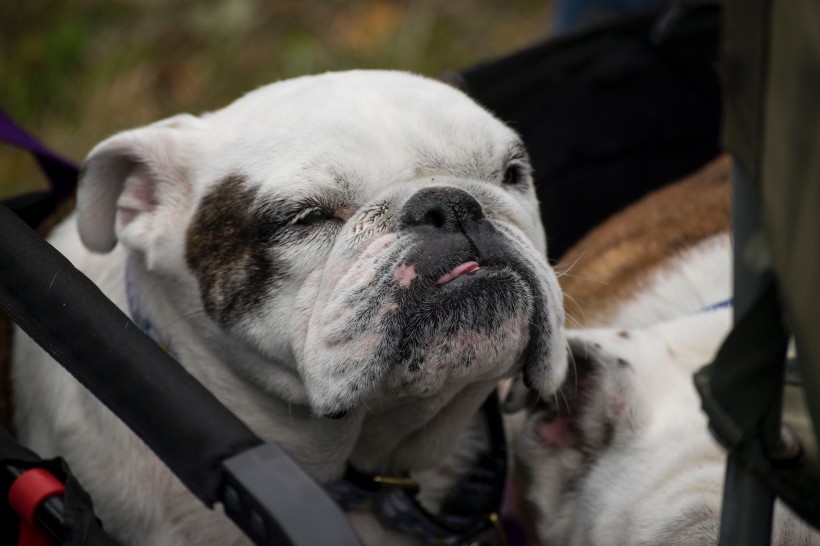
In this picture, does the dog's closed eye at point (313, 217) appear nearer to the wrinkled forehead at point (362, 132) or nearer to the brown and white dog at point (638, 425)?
the wrinkled forehead at point (362, 132)

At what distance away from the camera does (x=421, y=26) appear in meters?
5.08

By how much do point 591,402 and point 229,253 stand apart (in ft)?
2.76

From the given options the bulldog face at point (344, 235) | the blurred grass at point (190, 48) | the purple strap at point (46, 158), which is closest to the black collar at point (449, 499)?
the bulldog face at point (344, 235)

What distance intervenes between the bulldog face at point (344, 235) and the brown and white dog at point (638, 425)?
1.17ft

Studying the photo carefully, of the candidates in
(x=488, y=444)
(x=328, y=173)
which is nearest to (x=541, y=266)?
(x=328, y=173)

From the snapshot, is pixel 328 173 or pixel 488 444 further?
pixel 488 444

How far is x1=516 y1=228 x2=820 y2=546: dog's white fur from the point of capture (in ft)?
6.46

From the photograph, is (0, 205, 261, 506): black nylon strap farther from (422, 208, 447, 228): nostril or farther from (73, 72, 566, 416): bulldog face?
(422, 208, 447, 228): nostril

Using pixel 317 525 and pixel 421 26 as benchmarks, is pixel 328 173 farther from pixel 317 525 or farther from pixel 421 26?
pixel 421 26

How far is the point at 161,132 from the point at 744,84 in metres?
1.20

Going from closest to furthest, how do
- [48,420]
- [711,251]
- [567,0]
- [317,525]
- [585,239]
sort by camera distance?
[317,525]
[48,420]
[711,251]
[585,239]
[567,0]

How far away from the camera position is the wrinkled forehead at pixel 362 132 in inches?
72.9

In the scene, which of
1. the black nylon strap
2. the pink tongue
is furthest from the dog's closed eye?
the black nylon strap

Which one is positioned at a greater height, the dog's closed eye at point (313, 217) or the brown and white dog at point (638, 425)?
the dog's closed eye at point (313, 217)
